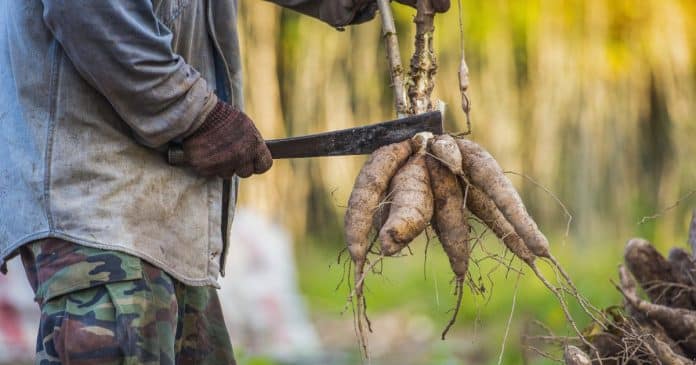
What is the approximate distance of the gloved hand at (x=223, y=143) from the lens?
2455 millimetres

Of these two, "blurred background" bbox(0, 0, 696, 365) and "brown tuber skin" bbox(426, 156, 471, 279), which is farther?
"blurred background" bbox(0, 0, 696, 365)

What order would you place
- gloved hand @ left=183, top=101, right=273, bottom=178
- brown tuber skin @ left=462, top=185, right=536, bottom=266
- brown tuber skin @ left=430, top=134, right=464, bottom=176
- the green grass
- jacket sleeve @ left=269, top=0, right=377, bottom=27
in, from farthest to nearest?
the green grass → jacket sleeve @ left=269, top=0, right=377, bottom=27 → brown tuber skin @ left=462, top=185, right=536, bottom=266 → brown tuber skin @ left=430, top=134, right=464, bottom=176 → gloved hand @ left=183, top=101, right=273, bottom=178

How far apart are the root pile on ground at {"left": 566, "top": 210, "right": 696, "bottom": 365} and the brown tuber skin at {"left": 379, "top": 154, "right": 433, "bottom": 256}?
1.78 ft

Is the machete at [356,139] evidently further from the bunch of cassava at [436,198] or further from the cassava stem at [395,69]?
the cassava stem at [395,69]

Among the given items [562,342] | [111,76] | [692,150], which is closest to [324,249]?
[692,150]

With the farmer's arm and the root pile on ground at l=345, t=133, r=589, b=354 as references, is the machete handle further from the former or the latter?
the root pile on ground at l=345, t=133, r=589, b=354

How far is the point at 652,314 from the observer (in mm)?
2953

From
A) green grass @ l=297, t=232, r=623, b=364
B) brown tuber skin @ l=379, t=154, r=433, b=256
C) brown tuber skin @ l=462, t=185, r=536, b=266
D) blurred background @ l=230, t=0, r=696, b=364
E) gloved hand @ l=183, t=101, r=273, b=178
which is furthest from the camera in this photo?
blurred background @ l=230, t=0, r=696, b=364

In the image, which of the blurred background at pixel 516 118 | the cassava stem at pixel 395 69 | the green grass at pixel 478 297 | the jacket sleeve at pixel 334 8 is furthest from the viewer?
the blurred background at pixel 516 118

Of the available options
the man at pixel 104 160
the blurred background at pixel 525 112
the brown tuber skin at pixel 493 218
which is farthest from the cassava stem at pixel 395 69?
the blurred background at pixel 525 112

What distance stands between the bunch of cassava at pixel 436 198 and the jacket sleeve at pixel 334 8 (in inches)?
21.2

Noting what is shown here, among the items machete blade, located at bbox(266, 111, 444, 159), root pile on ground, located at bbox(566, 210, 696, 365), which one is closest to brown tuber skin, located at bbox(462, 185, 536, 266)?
machete blade, located at bbox(266, 111, 444, 159)

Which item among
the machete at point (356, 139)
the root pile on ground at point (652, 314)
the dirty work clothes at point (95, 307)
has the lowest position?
the root pile on ground at point (652, 314)

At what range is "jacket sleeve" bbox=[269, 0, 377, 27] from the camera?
3092mm
